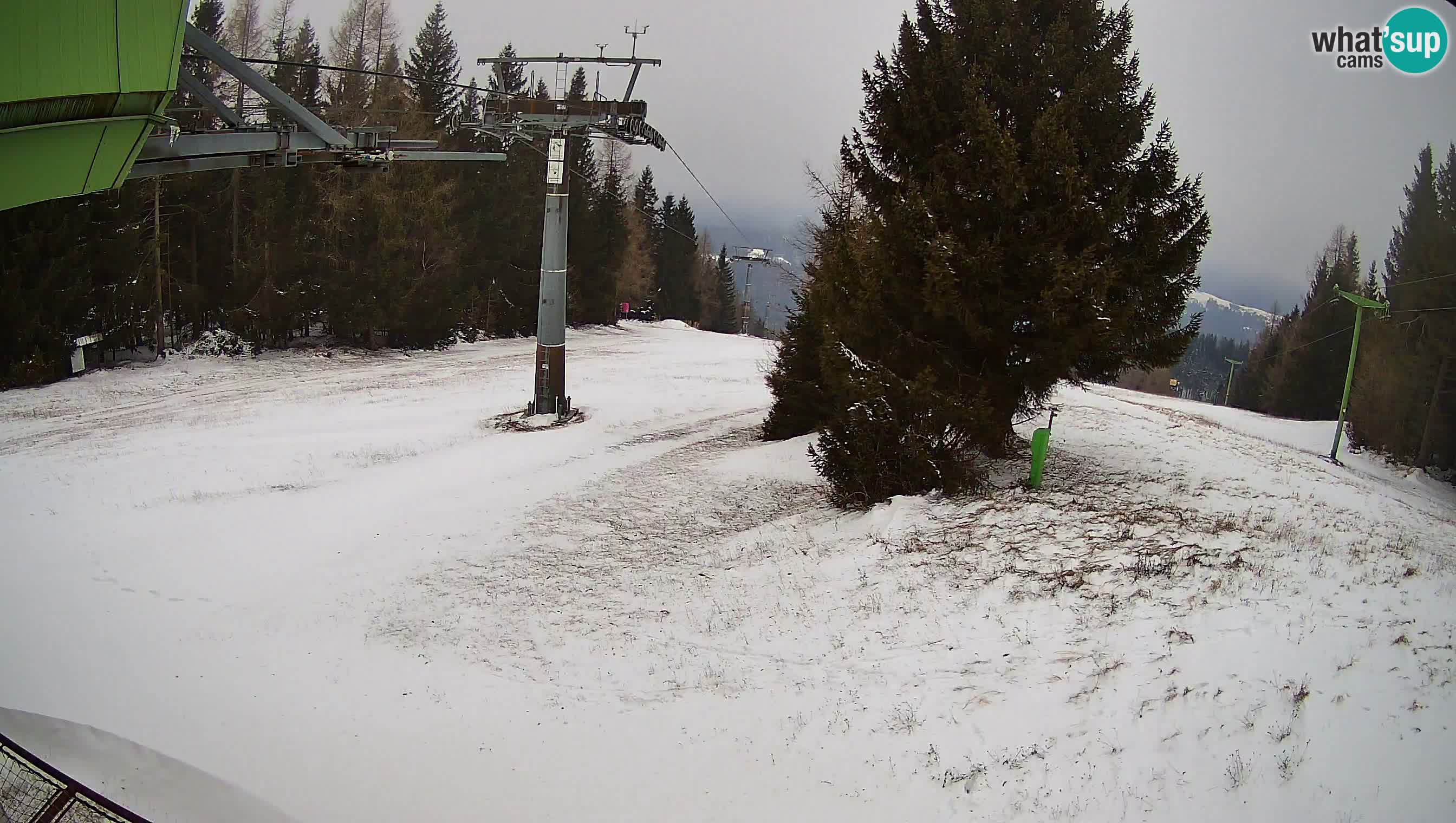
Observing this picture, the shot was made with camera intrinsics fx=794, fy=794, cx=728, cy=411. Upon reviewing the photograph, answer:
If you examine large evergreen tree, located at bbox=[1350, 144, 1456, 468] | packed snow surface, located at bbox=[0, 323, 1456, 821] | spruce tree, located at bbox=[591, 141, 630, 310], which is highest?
spruce tree, located at bbox=[591, 141, 630, 310]

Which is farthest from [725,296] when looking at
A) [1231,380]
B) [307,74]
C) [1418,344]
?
[1418,344]

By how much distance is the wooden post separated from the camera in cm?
1334

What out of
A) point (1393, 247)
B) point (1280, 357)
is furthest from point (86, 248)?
point (1280, 357)

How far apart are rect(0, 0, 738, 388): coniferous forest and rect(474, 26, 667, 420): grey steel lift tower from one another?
0.90 meters

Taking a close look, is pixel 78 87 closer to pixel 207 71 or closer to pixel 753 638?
pixel 753 638

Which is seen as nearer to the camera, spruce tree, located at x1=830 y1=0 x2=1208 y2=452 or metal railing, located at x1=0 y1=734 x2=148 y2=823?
metal railing, located at x1=0 y1=734 x2=148 y2=823

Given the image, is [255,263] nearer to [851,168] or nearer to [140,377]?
[140,377]

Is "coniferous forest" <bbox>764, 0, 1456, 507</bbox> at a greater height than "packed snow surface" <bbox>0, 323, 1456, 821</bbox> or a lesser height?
greater

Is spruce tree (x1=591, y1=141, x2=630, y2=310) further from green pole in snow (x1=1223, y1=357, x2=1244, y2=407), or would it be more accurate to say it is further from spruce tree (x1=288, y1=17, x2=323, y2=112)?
green pole in snow (x1=1223, y1=357, x2=1244, y2=407)

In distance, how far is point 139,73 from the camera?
402 cm

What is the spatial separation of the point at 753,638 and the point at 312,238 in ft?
96.7

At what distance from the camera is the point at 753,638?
7.91 meters

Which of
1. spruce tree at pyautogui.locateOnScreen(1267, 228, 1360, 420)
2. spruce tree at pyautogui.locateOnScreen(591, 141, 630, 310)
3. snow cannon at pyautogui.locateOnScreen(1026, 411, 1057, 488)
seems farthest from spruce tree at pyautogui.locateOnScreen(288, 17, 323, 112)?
spruce tree at pyautogui.locateOnScreen(1267, 228, 1360, 420)

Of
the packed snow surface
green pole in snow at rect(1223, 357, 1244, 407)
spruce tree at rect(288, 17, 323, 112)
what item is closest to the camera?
the packed snow surface
